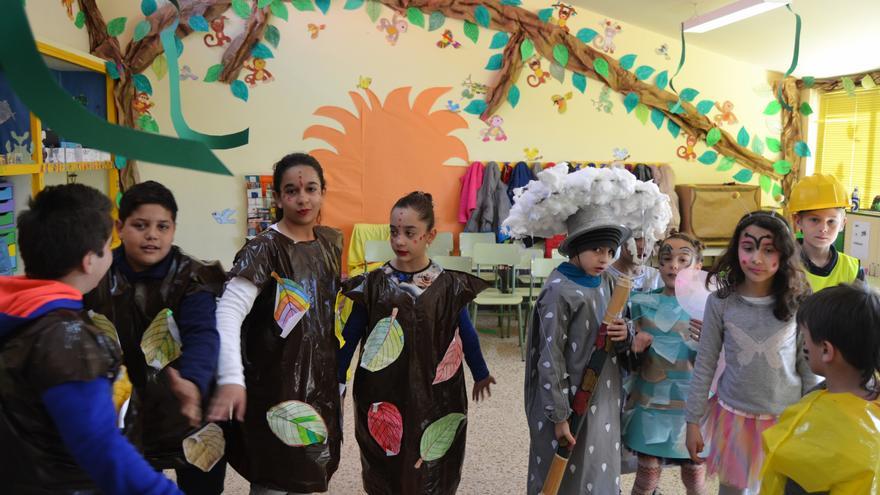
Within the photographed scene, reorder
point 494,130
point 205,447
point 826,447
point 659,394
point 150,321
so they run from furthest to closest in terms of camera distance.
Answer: point 494,130 → point 659,394 → point 205,447 → point 150,321 → point 826,447

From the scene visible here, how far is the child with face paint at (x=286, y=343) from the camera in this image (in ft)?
5.76

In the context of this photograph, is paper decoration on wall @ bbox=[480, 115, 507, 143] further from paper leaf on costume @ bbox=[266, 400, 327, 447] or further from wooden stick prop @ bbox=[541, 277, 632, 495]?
paper leaf on costume @ bbox=[266, 400, 327, 447]

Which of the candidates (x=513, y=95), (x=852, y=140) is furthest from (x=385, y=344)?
(x=852, y=140)

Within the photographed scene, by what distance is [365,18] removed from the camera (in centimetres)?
556

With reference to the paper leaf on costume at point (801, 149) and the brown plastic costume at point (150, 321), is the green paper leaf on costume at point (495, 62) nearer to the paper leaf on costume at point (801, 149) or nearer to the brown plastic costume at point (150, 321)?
the paper leaf on costume at point (801, 149)

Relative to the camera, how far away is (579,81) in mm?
5742

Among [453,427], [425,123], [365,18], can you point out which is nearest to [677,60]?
[425,123]

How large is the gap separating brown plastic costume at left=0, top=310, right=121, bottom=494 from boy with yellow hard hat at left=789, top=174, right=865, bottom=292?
2099 mm

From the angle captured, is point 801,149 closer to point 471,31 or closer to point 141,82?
point 471,31

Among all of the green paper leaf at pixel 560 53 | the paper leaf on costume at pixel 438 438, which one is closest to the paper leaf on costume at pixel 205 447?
the paper leaf on costume at pixel 438 438

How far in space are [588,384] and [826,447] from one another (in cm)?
72

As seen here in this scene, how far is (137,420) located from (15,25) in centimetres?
110

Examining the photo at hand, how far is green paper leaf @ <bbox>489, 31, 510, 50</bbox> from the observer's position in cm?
564

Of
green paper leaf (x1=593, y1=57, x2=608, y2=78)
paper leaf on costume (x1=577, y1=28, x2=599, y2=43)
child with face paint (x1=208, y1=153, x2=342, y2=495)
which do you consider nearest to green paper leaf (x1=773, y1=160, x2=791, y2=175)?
green paper leaf (x1=593, y1=57, x2=608, y2=78)
